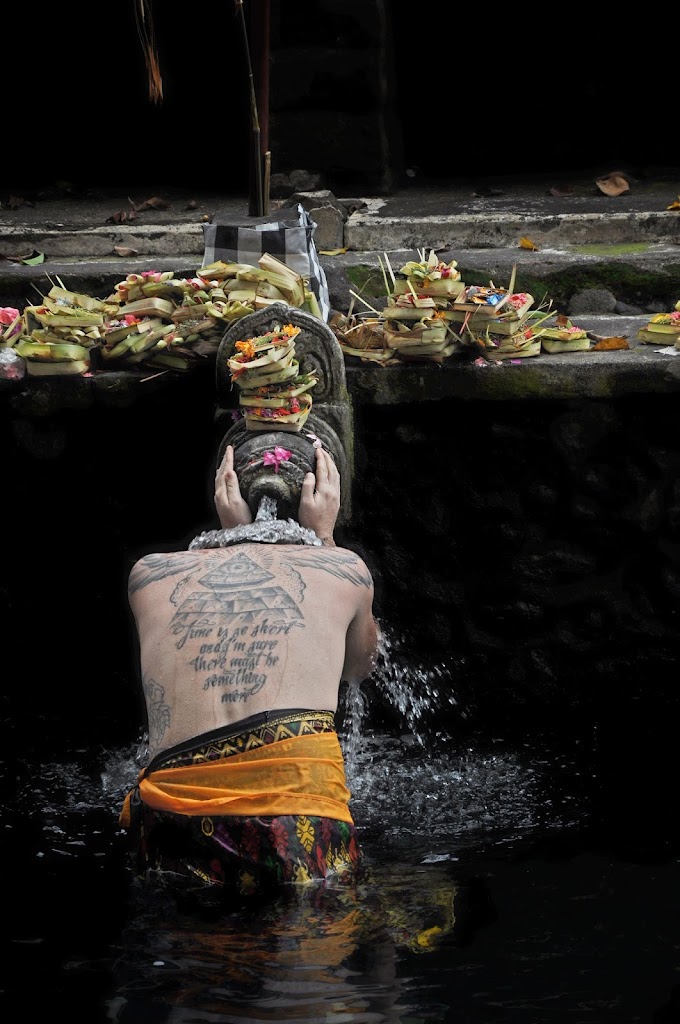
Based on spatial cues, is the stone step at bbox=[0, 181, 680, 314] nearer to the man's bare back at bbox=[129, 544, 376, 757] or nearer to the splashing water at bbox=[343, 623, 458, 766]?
the splashing water at bbox=[343, 623, 458, 766]

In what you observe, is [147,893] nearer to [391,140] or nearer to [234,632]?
[234,632]

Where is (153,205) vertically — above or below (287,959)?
above

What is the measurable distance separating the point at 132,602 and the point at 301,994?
1.26m

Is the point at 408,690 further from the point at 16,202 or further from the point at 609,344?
the point at 16,202

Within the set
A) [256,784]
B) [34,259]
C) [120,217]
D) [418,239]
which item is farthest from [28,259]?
[256,784]

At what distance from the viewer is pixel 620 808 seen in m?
4.02

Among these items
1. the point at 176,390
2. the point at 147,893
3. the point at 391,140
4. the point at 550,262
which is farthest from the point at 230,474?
the point at 391,140

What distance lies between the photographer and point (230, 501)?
377cm

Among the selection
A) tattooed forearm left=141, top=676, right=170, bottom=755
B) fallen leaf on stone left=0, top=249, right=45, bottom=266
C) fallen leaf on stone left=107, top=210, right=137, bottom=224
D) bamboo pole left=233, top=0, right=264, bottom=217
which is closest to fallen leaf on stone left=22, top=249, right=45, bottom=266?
fallen leaf on stone left=0, top=249, right=45, bottom=266

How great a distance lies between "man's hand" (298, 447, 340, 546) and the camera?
3762 mm

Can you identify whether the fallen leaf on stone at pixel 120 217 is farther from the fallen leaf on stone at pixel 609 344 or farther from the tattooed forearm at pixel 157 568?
the tattooed forearm at pixel 157 568

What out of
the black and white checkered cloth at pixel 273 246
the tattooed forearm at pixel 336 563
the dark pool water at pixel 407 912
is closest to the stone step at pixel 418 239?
the black and white checkered cloth at pixel 273 246

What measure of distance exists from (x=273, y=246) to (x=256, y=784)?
2.26 m

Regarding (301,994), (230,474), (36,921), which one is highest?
(230,474)
